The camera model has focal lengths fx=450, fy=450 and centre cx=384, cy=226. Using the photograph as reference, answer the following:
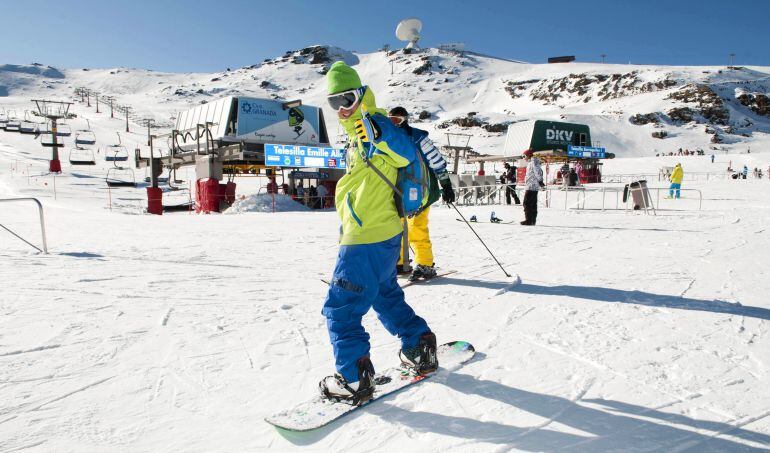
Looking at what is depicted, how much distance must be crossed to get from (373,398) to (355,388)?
0.45 feet

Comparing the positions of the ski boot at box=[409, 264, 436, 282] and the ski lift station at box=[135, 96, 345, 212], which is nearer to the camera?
the ski boot at box=[409, 264, 436, 282]

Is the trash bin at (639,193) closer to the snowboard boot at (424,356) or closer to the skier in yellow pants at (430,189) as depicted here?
the skier in yellow pants at (430,189)

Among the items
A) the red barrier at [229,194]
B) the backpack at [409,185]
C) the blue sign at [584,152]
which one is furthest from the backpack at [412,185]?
the blue sign at [584,152]

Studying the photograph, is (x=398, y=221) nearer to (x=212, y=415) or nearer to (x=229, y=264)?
(x=212, y=415)

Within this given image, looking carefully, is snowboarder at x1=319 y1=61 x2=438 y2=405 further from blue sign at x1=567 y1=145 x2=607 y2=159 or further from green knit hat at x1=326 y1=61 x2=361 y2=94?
blue sign at x1=567 y1=145 x2=607 y2=159

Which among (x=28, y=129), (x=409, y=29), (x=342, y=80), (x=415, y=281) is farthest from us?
(x=409, y=29)

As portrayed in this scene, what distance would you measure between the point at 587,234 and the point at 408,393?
7.47 metres

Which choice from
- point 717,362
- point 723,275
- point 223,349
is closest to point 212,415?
point 223,349

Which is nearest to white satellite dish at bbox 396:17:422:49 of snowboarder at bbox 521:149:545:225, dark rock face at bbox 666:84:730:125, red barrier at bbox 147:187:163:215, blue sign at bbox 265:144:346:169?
dark rock face at bbox 666:84:730:125

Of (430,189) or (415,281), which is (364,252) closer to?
(430,189)

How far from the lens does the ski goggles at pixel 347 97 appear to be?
2406 millimetres

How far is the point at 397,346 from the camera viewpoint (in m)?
3.09

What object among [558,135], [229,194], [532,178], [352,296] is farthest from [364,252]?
[558,135]

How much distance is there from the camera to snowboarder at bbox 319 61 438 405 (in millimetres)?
2244
